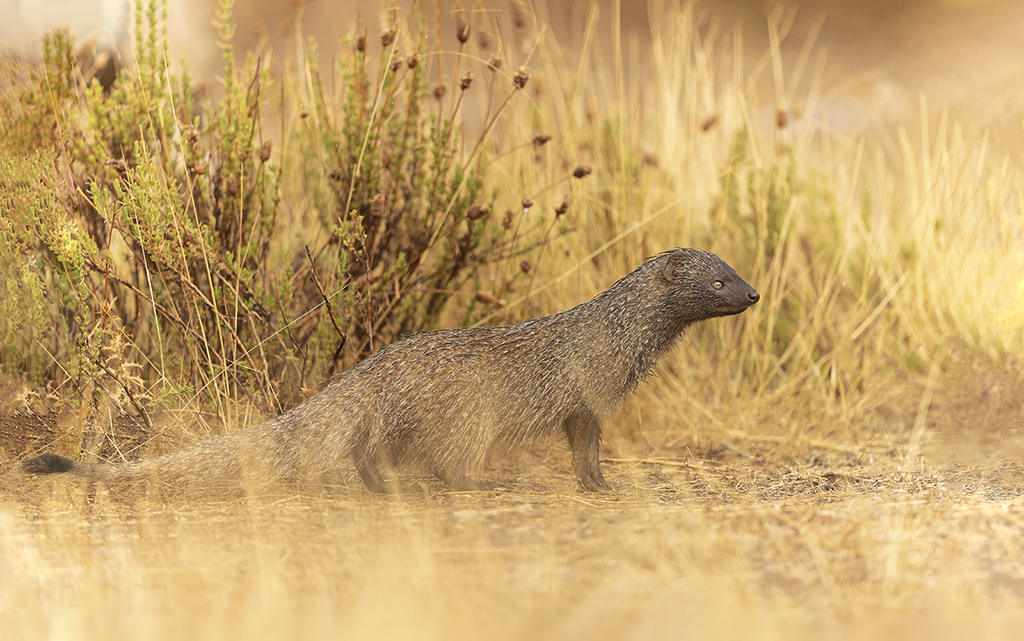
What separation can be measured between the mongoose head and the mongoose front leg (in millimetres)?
698

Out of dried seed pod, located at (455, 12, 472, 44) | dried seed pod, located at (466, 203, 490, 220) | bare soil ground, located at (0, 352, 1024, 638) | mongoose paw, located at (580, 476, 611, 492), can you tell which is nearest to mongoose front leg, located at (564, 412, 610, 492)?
mongoose paw, located at (580, 476, 611, 492)

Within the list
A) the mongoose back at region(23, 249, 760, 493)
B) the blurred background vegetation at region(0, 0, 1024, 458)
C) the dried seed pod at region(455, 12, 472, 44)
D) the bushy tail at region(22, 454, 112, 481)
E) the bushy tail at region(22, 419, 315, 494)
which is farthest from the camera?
the blurred background vegetation at region(0, 0, 1024, 458)

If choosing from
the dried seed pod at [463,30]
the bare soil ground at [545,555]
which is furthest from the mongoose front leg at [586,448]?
the dried seed pod at [463,30]

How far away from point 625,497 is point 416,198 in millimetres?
2041

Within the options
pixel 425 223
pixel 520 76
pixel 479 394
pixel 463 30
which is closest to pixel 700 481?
pixel 479 394

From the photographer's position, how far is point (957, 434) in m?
5.02

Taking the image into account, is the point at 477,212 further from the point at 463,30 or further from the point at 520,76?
the point at 463,30

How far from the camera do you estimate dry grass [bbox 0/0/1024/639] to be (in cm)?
240

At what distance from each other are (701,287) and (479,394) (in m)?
1.18

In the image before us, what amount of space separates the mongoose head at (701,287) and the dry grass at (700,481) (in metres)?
0.74

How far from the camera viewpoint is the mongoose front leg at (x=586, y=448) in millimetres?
4031

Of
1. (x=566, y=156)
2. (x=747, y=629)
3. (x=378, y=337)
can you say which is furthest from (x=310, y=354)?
(x=747, y=629)

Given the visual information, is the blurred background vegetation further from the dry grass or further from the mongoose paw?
the mongoose paw

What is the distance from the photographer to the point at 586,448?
406 cm
